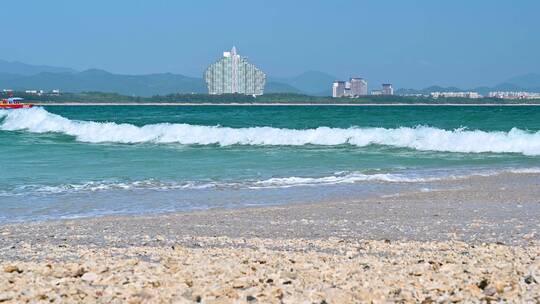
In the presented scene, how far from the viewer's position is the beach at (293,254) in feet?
17.8

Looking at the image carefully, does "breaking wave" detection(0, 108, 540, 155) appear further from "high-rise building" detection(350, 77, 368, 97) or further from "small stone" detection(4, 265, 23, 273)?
"high-rise building" detection(350, 77, 368, 97)

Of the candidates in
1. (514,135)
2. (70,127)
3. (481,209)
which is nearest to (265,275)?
(481,209)

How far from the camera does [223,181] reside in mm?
15891

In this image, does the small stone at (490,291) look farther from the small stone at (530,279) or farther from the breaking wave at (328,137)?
the breaking wave at (328,137)

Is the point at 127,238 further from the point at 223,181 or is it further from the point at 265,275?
the point at 223,181

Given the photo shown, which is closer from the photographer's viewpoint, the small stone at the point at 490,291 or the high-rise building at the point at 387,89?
the small stone at the point at 490,291

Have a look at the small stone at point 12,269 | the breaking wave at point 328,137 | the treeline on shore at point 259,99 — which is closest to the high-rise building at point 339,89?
the treeline on shore at point 259,99

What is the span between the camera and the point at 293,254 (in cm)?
730

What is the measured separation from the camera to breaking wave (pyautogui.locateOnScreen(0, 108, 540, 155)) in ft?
88.6

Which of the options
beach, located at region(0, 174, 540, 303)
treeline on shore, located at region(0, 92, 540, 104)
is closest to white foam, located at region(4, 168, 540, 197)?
beach, located at region(0, 174, 540, 303)

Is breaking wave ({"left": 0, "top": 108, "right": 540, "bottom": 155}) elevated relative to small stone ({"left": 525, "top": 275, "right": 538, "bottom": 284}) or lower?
lower

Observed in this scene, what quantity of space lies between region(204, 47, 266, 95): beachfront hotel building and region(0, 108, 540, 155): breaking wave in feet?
423

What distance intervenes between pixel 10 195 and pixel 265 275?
30.0ft

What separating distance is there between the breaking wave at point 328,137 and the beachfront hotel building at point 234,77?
423 feet
